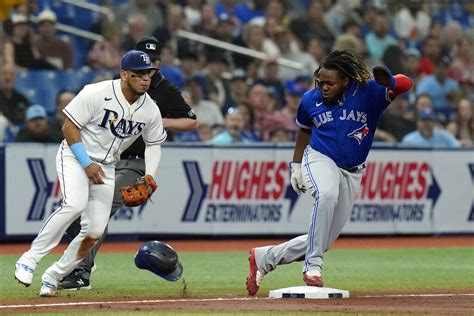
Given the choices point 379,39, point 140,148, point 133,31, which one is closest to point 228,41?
point 133,31

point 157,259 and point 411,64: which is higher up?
point 411,64

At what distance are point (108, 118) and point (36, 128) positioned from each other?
6.46m

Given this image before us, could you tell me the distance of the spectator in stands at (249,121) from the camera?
16922mm

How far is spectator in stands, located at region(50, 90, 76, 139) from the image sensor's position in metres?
15.1

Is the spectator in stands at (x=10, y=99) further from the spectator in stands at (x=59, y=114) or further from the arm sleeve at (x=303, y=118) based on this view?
the arm sleeve at (x=303, y=118)

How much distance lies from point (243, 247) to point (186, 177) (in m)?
1.35

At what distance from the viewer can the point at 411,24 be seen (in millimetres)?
22031

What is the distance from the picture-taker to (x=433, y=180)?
16.7 meters

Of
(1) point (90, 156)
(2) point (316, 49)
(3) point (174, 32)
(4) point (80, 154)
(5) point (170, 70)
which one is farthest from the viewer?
(2) point (316, 49)

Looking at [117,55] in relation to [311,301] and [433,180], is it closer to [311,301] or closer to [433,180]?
[433,180]

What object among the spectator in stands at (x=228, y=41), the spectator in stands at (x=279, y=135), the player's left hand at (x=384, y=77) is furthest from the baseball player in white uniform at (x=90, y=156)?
the spectator in stands at (x=228, y=41)

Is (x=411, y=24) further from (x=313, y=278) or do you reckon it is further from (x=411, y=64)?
(x=313, y=278)

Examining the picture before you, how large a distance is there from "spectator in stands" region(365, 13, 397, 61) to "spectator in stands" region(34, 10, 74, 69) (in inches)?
240

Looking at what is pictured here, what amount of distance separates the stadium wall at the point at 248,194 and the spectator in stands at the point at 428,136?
48 centimetres
